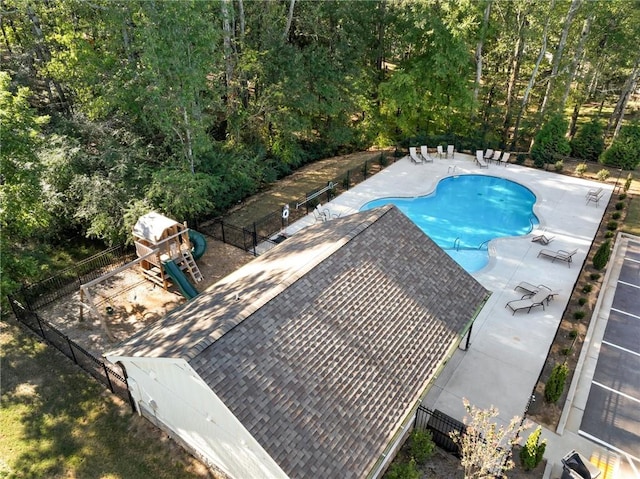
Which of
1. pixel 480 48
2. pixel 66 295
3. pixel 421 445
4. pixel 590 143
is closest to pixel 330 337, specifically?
pixel 421 445

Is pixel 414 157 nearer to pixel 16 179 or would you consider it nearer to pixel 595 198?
pixel 595 198

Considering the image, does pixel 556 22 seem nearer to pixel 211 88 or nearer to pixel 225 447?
pixel 211 88

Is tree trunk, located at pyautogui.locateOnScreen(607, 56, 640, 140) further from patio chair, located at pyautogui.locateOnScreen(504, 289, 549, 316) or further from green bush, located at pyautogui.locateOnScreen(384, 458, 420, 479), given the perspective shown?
green bush, located at pyautogui.locateOnScreen(384, 458, 420, 479)

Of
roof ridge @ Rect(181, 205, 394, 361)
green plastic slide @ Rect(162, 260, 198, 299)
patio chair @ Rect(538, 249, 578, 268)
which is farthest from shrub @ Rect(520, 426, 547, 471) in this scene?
green plastic slide @ Rect(162, 260, 198, 299)

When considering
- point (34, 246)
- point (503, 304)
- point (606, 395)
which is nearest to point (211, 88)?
point (34, 246)

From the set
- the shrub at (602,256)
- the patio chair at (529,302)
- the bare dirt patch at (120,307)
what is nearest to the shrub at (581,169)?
the shrub at (602,256)
